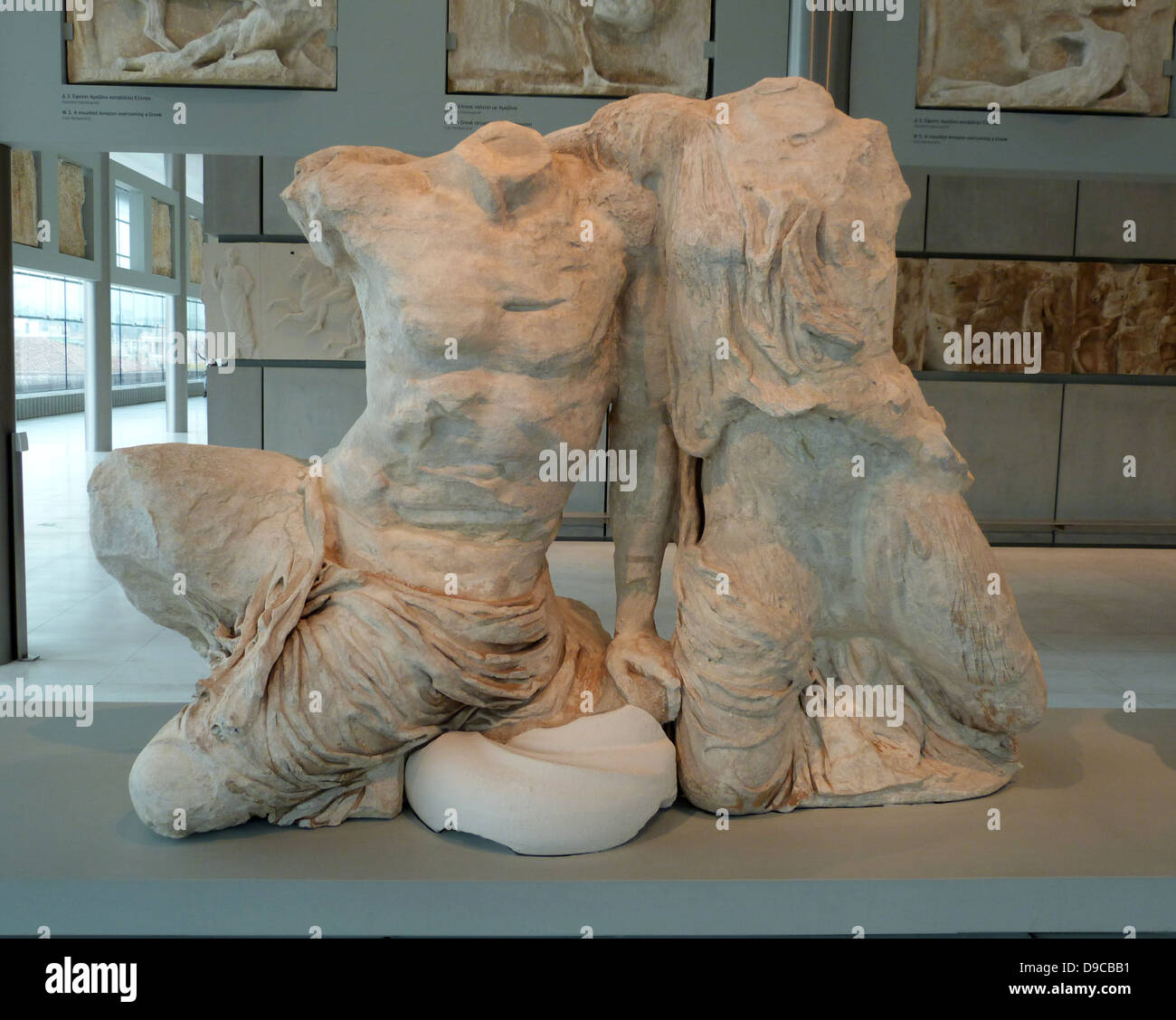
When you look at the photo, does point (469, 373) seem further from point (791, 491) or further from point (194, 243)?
point (194, 243)

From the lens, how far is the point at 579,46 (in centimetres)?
419

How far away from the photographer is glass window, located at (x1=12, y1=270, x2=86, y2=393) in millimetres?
15102

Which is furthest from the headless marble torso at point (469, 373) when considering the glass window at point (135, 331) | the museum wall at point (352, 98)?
the glass window at point (135, 331)

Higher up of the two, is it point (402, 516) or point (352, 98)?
point (352, 98)

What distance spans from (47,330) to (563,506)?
16118 millimetres

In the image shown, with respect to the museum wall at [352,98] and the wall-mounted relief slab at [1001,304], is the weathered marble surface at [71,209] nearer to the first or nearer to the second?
the museum wall at [352,98]

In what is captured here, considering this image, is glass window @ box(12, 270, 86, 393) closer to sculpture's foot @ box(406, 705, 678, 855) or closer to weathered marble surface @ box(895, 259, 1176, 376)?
weathered marble surface @ box(895, 259, 1176, 376)

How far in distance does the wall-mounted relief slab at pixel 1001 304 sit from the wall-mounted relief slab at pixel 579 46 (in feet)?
14.7

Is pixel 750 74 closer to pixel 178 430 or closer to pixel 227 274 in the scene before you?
pixel 227 274

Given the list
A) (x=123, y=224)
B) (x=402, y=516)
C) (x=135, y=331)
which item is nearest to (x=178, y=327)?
Answer: (x=123, y=224)

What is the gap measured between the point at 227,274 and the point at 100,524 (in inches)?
196

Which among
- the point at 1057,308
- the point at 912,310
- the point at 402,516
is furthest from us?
the point at 1057,308

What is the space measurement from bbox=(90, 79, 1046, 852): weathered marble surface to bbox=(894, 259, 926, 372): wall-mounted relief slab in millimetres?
5766

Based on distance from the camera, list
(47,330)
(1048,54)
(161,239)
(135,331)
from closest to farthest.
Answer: (1048,54), (161,239), (47,330), (135,331)
